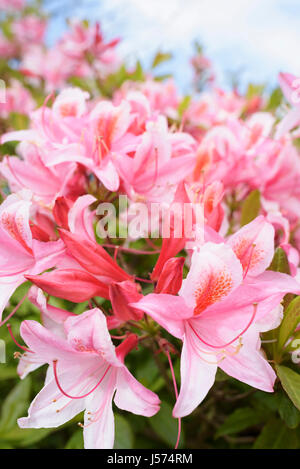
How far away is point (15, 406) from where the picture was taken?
1378 millimetres

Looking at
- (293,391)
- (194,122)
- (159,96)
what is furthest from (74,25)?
(293,391)

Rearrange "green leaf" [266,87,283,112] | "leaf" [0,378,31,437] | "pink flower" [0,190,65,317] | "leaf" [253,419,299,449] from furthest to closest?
1. "green leaf" [266,87,283,112]
2. "leaf" [0,378,31,437]
3. "leaf" [253,419,299,449]
4. "pink flower" [0,190,65,317]

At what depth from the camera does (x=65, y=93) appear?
1.19 metres

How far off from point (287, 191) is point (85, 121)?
62cm

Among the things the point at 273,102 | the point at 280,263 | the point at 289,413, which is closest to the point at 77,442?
the point at 289,413

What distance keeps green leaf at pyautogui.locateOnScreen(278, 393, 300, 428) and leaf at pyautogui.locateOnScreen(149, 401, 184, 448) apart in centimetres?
34

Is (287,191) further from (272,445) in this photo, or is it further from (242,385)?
(272,445)

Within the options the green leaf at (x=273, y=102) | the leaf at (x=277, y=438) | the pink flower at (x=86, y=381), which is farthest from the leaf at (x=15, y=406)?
the green leaf at (x=273, y=102)

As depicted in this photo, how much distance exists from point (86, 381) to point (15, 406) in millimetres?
681

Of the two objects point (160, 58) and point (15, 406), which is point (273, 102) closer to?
point (160, 58)

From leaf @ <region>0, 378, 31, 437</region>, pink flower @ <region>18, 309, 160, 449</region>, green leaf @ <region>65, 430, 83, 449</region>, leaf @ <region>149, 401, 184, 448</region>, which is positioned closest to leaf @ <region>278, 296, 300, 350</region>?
pink flower @ <region>18, 309, 160, 449</region>

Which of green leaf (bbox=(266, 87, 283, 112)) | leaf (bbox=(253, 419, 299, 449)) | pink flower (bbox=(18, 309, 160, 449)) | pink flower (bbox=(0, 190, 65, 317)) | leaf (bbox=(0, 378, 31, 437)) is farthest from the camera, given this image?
green leaf (bbox=(266, 87, 283, 112))

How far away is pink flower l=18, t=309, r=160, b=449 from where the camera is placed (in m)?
0.72

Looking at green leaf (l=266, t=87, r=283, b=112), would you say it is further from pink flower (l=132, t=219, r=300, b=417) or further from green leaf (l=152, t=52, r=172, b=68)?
pink flower (l=132, t=219, r=300, b=417)
